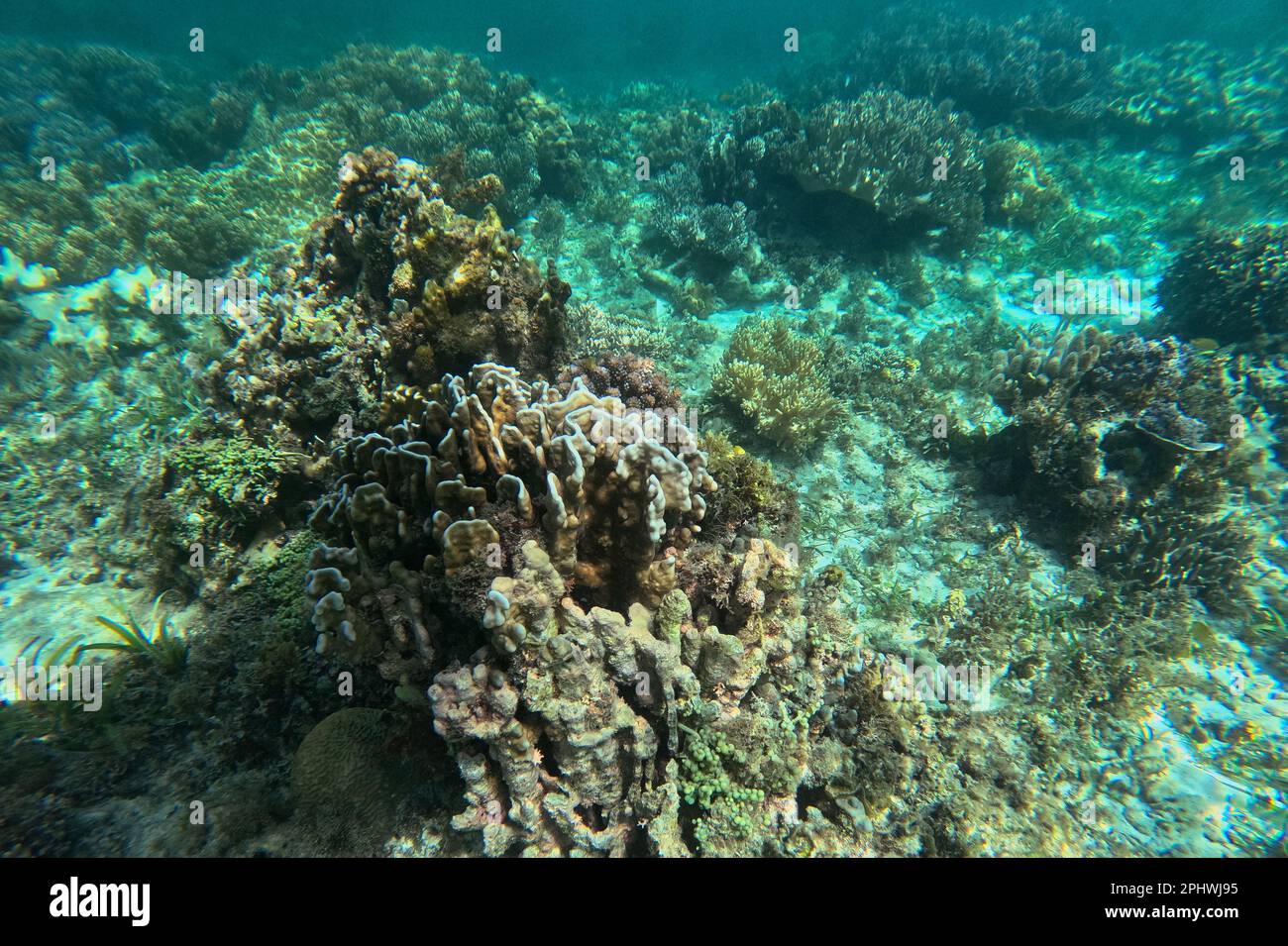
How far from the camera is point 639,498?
3.27 meters

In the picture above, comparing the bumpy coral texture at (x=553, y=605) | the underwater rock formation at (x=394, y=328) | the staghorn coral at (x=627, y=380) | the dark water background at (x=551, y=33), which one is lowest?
the bumpy coral texture at (x=553, y=605)

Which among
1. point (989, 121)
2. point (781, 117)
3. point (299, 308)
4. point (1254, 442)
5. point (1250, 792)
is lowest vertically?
point (1250, 792)

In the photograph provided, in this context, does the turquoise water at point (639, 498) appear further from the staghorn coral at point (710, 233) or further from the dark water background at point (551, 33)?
the dark water background at point (551, 33)

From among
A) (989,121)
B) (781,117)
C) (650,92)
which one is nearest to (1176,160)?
(989,121)

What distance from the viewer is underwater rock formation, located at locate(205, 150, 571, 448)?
17.4 feet

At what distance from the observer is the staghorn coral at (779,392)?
22.9 feet

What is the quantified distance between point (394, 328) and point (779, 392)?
16.0 feet

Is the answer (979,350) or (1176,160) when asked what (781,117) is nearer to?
(979,350)

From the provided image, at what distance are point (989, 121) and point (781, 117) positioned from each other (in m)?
10.1

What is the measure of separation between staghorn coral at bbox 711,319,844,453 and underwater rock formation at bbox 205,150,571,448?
272 cm

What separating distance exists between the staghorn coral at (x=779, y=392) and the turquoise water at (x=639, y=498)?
0.20ft

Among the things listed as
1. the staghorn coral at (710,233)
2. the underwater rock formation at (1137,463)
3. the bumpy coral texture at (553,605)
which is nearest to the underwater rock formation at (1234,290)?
the underwater rock formation at (1137,463)

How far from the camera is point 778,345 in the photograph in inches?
316

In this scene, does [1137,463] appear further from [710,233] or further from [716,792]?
[710,233]
